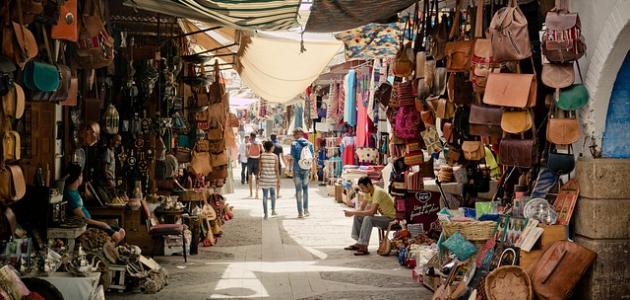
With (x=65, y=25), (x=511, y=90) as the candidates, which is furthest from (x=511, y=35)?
(x=65, y=25)

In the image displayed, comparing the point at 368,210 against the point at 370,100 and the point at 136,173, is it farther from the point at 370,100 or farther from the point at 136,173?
the point at 370,100

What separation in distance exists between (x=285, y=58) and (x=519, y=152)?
23.6 ft

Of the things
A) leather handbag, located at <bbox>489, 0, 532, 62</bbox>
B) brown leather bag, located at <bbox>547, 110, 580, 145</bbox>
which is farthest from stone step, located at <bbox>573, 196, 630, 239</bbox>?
leather handbag, located at <bbox>489, 0, 532, 62</bbox>

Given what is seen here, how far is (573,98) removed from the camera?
5.79m

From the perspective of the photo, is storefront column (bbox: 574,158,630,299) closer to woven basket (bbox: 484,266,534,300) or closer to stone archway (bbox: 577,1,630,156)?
stone archway (bbox: 577,1,630,156)

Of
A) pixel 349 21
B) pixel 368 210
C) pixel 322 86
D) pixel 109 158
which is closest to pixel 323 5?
pixel 349 21

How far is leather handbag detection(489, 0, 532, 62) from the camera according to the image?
584 cm

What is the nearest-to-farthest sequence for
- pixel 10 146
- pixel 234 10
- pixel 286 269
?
1. pixel 10 146
2. pixel 234 10
3. pixel 286 269

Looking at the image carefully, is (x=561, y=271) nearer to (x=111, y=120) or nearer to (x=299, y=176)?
(x=111, y=120)

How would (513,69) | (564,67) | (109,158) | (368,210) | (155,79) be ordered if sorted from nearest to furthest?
(564,67) < (513,69) < (109,158) < (155,79) < (368,210)

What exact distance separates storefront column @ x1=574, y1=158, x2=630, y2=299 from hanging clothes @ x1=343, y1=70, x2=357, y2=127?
13.5 m

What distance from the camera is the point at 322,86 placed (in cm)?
2595

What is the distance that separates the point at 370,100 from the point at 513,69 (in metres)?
10.6

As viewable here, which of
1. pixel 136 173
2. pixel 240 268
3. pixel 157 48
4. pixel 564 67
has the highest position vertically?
pixel 157 48
